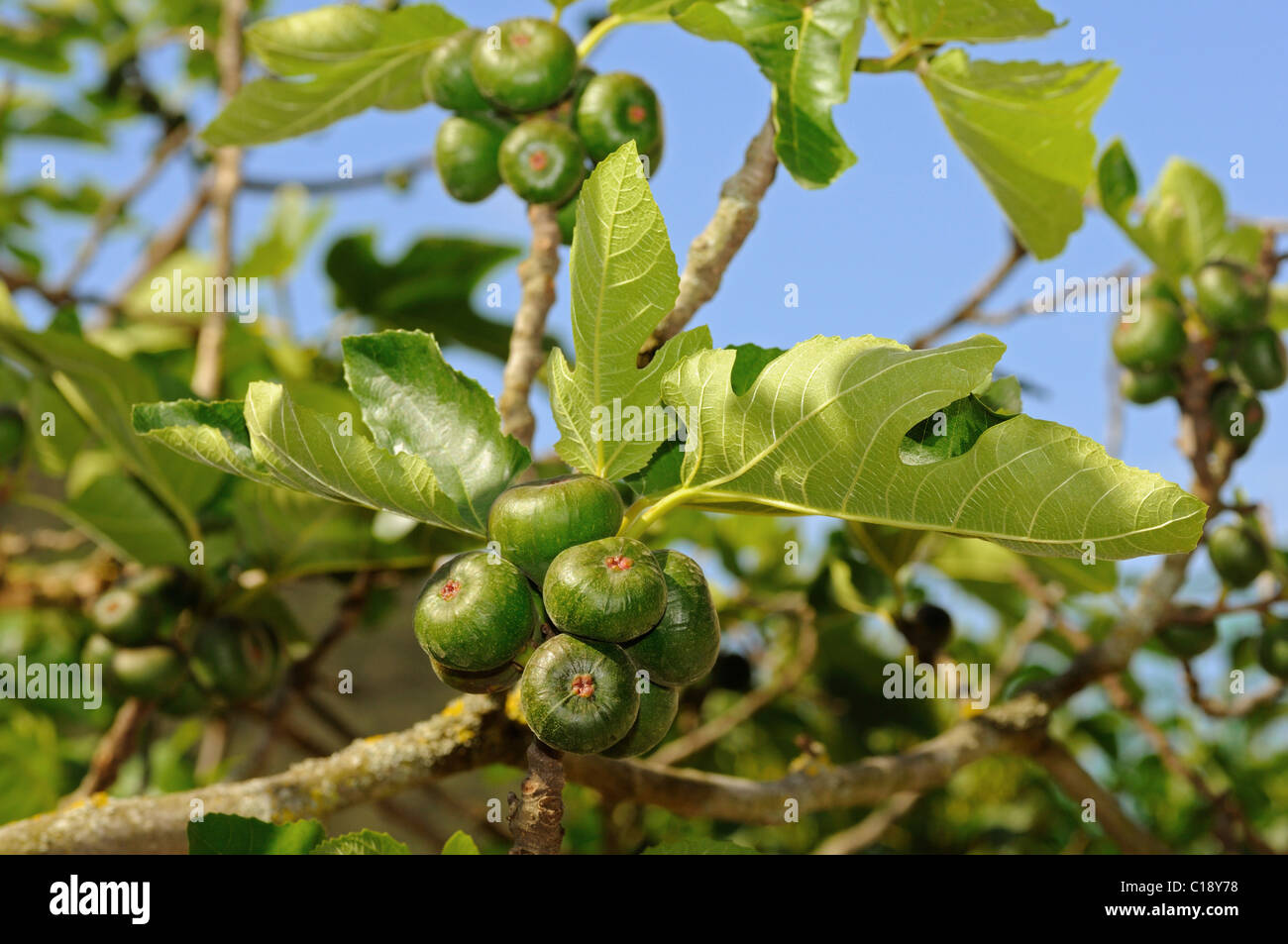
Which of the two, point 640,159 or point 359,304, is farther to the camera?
point 359,304

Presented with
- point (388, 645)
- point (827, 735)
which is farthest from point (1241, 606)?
point (388, 645)

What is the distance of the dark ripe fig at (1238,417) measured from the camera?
206 cm

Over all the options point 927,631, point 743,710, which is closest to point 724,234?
point 927,631

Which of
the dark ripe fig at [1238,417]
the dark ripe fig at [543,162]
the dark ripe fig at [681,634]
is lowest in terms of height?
the dark ripe fig at [681,634]

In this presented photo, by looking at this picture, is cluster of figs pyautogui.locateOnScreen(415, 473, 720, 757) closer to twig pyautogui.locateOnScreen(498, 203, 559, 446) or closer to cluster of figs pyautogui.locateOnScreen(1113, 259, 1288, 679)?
twig pyautogui.locateOnScreen(498, 203, 559, 446)

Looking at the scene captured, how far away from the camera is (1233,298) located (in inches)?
80.3

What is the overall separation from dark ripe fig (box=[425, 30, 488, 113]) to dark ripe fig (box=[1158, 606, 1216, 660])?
164 cm

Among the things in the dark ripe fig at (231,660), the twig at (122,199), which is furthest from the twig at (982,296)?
the twig at (122,199)

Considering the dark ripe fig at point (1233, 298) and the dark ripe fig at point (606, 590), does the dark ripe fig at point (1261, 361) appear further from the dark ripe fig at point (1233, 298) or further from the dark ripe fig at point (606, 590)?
the dark ripe fig at point (606, 590)

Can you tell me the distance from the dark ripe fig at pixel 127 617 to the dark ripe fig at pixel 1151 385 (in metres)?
1.91

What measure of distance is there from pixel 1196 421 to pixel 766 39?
4.09 ft

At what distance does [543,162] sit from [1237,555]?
1.53m
